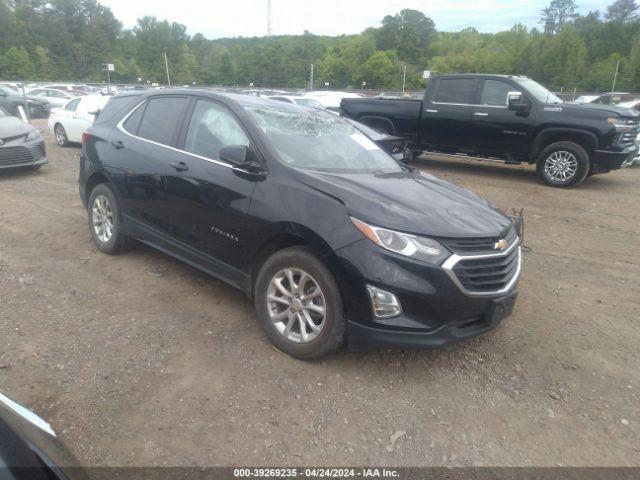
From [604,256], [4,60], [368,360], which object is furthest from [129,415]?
[4,60]

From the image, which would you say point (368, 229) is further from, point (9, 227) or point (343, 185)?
point (9, 227)

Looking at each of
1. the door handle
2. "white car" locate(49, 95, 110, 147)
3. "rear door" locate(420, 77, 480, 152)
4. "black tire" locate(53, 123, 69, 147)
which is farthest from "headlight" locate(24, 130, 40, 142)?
"rear door" locate(420, 77, 480, 152)

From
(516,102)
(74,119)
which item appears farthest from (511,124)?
(74,119)

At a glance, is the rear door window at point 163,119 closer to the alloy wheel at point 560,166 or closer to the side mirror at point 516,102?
the side mirror at point 516,102

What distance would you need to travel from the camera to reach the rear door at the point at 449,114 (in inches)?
413

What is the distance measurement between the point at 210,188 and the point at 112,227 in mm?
1856

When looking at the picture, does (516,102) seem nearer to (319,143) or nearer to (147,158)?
(319,143)

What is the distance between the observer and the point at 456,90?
1069 cm

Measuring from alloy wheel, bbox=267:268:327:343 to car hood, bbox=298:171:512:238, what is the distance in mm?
592

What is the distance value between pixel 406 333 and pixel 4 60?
9105 cm

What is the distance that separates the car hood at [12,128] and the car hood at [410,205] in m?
7.98

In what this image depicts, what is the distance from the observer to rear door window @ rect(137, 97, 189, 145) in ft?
14.7

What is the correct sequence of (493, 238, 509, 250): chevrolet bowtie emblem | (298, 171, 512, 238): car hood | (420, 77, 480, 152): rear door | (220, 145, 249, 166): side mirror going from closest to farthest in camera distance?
(298, 171, 512, 238): car hood < (493, 238, 509, 250): chevrolet bowtie emblem < (220, 145, 249, 166): side mirror < (420, 77, 480, 152): rear door

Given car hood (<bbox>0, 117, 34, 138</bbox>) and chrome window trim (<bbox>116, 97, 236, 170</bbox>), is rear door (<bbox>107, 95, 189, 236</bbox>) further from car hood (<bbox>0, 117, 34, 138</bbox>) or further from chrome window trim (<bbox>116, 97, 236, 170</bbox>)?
car hood (<bbox>0, 117, 34, 138</bbox>)
